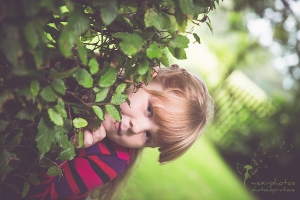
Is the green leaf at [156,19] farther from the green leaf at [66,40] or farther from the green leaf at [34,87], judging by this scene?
the green leaf at [34,87]

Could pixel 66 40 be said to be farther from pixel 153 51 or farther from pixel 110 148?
pixel 110 148

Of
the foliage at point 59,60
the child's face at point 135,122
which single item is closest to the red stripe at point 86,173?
the child's face at point 135,122

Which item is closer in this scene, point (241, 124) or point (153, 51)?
point (153, 51)

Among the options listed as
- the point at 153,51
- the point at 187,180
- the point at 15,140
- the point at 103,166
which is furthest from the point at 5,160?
the point at 187,180

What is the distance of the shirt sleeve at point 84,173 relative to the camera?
70.5 inches

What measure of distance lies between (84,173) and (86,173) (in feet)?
0.04

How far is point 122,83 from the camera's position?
45.3 inches

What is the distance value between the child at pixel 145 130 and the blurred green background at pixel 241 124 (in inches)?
36.5

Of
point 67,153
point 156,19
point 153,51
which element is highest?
point 156,19

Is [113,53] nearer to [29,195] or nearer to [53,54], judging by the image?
[53,54]

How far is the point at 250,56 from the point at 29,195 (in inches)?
275

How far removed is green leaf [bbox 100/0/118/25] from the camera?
32.2 inches

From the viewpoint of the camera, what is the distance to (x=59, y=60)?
1237mm

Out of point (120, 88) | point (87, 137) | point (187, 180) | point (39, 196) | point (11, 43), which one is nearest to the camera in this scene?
point (11, 43)
